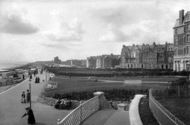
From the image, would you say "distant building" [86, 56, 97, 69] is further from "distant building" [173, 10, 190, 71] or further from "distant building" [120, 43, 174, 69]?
"distant building" [173, 10, 190, 71]

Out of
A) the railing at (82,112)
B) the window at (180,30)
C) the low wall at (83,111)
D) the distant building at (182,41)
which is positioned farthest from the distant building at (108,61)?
the railing at (82,112)

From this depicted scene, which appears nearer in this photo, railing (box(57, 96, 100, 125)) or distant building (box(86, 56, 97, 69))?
railing (box(57, 96, 100, 125))

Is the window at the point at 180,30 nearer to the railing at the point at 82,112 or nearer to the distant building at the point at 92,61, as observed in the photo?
the railing at the point at 82,112

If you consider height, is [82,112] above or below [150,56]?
below

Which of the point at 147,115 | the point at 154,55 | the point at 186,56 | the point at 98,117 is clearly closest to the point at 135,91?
the point at 98,117

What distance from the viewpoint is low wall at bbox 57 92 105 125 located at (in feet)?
32.8

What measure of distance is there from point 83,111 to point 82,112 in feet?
0.66

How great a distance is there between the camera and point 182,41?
206ft

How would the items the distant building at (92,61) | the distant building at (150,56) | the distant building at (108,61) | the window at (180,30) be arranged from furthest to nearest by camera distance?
the distant building at (92,61)
the distant building at (108,61)
the distant building at (150,56)
the window at (180,30)

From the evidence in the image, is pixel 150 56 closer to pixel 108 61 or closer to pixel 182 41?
pixel 182 41

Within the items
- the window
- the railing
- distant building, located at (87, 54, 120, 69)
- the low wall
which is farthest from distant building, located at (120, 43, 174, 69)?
the railing

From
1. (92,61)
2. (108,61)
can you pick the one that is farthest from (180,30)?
(92,61)

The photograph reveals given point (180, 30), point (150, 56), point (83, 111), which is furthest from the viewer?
point (150, 56)

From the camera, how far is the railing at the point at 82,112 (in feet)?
33.7
